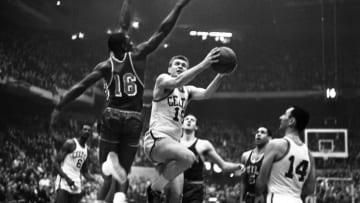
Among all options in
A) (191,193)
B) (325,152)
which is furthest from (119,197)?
(325,152)

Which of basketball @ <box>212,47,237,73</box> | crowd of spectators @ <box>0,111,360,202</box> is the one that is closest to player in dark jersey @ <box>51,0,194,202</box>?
basketball @ <box>212,47,237,73</box>

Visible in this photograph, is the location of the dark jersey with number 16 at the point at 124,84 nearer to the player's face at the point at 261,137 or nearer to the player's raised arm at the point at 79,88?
the player's raised arm at the point at 79,88

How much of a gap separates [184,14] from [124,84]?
73.9 feet

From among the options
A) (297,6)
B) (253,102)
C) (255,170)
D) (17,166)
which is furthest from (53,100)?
(255,170)

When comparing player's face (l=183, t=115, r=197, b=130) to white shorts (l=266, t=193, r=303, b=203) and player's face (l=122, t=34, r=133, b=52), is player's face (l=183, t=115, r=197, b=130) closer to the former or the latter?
white shorts (l=266, t=193, r=303, b=203)

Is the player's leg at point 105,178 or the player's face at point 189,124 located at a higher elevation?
the player's face at point 189,124

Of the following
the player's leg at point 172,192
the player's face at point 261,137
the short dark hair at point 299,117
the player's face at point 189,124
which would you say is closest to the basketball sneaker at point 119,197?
the player's leg at point 172,192

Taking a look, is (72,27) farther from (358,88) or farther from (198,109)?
(358,88)

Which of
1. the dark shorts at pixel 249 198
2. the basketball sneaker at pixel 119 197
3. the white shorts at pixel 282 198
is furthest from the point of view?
the dark shorts at pixel 249 198

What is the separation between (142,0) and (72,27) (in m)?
4.78

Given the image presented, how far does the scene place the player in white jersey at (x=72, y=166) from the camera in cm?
917

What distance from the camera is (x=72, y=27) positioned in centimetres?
2706

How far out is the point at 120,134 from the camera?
5508mm

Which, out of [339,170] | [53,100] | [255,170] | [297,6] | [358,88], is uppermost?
[297,6]
